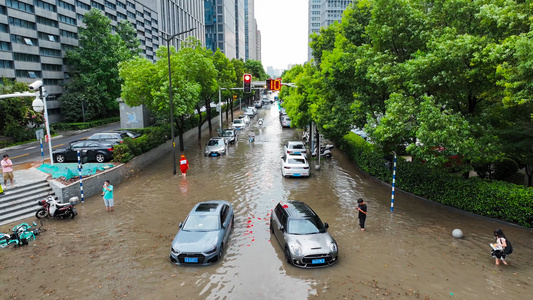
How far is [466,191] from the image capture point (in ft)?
44.5

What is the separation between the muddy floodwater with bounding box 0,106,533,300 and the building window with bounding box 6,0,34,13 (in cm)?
3554

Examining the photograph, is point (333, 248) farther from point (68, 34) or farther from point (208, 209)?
point (68, 34)

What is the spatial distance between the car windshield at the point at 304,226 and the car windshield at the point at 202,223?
7.94 feet

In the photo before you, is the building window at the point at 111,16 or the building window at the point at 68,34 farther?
the building window at the point at 111,16

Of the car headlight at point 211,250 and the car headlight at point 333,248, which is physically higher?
the car headlight at point 333,248

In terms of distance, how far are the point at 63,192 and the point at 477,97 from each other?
61.8 ft

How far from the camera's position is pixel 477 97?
13.3 m

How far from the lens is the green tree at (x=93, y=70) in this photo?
42625 millimetres

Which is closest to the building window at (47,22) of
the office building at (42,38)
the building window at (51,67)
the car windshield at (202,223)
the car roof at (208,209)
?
the office building at (42,38)

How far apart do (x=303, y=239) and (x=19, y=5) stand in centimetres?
4734

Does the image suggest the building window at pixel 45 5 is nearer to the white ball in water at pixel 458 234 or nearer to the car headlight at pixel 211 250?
the car headlight at pixel 211 250

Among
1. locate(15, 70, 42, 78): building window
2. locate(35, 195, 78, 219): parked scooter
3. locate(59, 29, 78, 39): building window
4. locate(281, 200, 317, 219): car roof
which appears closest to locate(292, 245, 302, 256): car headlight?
locate(281, 200, 317, 219): car roof

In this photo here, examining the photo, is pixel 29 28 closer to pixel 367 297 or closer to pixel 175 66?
pixel 175 66

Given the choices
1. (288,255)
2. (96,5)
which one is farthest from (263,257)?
(96,5)
